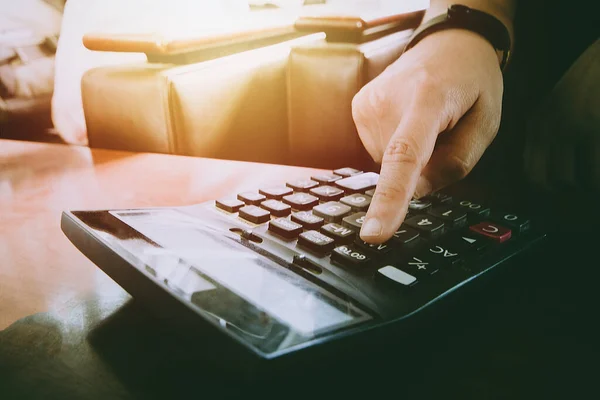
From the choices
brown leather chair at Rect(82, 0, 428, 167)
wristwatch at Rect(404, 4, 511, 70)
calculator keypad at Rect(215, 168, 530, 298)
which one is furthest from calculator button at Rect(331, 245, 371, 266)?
brown leather chair at Rect(82, 0, 428, 167)

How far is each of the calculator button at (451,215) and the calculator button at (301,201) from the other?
9cm

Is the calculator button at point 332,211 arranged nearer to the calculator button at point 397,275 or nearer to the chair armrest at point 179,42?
the calculator button at point 397,275

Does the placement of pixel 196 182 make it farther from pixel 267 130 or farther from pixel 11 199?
pixel 267 130

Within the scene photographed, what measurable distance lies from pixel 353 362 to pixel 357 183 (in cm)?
25

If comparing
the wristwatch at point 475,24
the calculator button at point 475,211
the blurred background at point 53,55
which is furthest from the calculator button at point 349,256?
the blurred background at point 53,55

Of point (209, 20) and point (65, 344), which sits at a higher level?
point (209, 20)

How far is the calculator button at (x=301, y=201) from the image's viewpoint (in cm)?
39

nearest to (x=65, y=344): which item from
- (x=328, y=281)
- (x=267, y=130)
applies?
(x=328, y=281)

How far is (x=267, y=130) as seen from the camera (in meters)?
0.90

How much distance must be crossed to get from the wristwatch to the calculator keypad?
0.20m

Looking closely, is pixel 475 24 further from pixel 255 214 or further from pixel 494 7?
pixel 255 214

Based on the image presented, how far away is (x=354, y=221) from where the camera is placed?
0.35 metres

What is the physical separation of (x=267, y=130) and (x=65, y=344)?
2.21 ft

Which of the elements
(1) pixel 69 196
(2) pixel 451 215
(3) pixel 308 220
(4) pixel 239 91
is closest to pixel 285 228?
(3) pixel 308 220
